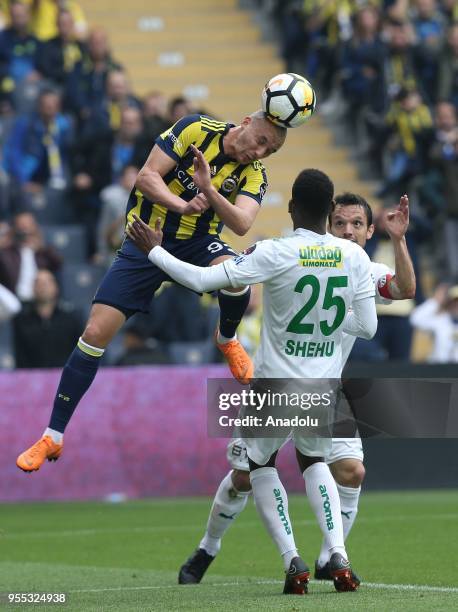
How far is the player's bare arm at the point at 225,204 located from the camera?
921cm

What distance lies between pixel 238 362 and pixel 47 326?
22.0 feet

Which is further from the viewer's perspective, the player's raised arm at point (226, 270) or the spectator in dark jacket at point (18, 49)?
the spectator in dark jacket at point (18, 49)

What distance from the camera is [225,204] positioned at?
370 inches

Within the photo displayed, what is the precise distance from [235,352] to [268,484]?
4.97 ft

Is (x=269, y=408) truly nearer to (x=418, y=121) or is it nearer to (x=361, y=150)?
(x=418, y=121)

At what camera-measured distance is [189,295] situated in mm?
17203

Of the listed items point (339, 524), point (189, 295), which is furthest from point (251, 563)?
point (189, 295)

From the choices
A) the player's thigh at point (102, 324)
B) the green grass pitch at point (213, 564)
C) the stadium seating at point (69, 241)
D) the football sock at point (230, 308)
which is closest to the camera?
the green grass pitch at point (213, 564)

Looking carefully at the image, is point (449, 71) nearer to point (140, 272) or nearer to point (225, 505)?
point (140, 272)

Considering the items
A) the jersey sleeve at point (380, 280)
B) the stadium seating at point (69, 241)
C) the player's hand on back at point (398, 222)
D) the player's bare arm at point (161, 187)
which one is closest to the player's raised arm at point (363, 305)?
the player's hand on back at point (398, 222)

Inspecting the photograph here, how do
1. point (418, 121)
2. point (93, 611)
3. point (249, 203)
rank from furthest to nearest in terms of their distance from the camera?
point (418, 121)
point (249, 203)
point (93, 611)

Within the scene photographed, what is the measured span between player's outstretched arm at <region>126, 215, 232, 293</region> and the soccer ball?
956mm

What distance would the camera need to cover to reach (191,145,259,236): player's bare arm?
363 inches

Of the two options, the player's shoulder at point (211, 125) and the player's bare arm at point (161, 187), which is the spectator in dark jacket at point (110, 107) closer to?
the player's shoulder at point (211, 125)
